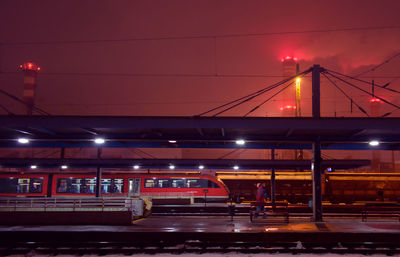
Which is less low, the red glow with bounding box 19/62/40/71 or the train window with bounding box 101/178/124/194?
the red glow with bounding box 19/62/40/71

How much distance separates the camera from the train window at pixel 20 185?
3111cm

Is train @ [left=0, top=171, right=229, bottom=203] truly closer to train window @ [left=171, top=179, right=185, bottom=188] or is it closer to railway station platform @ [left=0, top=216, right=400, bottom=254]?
train window @ [left=171, top=179, right=185, bottom=188]

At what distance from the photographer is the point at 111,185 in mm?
31344

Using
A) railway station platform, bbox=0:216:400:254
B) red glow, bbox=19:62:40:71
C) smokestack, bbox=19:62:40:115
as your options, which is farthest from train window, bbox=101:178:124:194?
red glow, bbox=19:62:40:71

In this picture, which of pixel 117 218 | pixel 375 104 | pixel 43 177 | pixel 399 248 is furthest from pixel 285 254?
pixel 375 104

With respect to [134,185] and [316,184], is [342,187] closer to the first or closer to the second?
[134,185]

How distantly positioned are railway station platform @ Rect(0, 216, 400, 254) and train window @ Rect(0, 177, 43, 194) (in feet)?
60.2

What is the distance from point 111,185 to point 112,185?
92mm

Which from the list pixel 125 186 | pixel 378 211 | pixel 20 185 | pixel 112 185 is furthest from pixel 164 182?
pixel 378 211

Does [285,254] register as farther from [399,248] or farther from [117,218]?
[117,218]

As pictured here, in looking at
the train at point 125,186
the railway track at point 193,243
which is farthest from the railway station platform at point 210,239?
the train at point 125,186

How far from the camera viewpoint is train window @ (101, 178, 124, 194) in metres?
31.2

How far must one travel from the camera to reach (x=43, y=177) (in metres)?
31.3

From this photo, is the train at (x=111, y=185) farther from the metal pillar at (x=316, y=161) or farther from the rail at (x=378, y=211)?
the metal pillar at (x=316, y=161)
